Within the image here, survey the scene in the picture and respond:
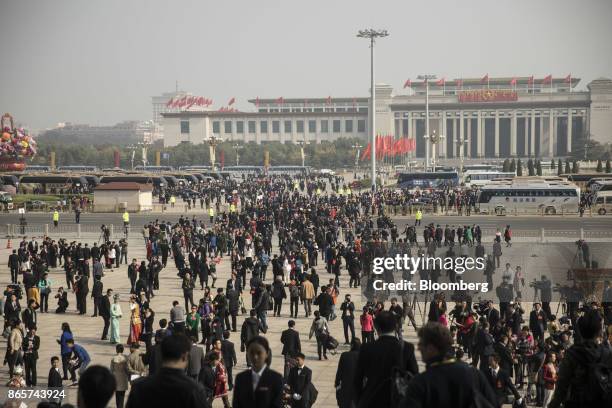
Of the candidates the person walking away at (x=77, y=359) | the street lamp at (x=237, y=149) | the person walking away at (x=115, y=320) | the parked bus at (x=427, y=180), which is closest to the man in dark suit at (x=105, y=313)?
the person walking away at (x=115, y=320)

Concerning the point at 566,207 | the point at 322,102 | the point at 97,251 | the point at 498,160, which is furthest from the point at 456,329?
the point at 322,102

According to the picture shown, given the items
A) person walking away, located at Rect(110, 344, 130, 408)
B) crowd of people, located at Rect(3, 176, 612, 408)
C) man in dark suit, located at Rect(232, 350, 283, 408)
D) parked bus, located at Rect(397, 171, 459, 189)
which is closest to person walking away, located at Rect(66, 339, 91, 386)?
crowd of people, located at Rect(3, 176, 612, 408)

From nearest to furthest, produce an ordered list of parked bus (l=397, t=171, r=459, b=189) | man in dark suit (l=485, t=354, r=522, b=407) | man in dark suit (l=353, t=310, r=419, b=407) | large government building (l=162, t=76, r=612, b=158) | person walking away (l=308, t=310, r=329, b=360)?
man in dark suit (l=353, t=310, r=419, b=407) → man in dark suit (l=485, t=354, r=522, b=407) → person walking away (l=308, t=310, r=329, b=360) → parked bus (l=397, t=171, r=459, b=189) → large government building (l=162, t=76, r=612, b=158)

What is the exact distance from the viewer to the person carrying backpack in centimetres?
606

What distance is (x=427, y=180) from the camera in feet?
244

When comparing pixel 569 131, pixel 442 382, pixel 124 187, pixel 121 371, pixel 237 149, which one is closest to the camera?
pixel 442 382

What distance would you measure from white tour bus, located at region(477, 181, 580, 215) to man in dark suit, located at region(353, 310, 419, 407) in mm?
45271

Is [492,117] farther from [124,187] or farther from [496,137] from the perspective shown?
[124,187]

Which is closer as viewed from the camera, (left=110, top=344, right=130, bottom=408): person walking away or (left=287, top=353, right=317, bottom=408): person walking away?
(left=287, top=353, right=317, bottom=408): person walking away

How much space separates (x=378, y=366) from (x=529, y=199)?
47.3m

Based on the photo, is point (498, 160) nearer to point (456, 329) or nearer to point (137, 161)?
point (137, 161)

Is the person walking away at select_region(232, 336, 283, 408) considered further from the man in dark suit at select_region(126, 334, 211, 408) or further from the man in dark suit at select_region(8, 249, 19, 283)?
the man in dark suit at select_region(8, 249, 19, 283)

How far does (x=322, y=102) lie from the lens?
172250 mm

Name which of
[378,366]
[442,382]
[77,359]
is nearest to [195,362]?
[77,359]
